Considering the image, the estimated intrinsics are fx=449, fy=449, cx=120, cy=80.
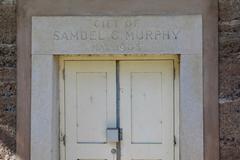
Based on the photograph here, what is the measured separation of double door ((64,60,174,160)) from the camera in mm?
5664

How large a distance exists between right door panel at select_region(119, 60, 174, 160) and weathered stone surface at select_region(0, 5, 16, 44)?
1475 mm

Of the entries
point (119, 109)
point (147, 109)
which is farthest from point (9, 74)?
point (147, 109)

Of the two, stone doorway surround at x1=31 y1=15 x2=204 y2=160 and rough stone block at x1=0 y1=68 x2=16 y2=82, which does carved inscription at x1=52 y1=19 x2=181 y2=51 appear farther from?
rough stone block at x1=0 y1=68 x2=16 y2=82

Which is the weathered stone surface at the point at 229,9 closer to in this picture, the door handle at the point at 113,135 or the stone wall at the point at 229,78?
the stone wall at the point at 229,78

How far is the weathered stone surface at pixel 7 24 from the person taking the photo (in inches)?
215

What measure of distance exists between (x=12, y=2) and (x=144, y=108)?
209cm

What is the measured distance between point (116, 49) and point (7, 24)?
53.6 inches

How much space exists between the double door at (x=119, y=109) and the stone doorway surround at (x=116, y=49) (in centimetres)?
30

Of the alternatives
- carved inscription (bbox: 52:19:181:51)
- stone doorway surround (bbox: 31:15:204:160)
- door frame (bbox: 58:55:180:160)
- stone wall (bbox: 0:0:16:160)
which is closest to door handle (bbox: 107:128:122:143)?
door frame (bbox: 58:55:180:160)

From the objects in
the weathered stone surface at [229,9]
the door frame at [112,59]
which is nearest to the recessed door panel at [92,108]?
the door frame at [112,59]

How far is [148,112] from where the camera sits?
5.67 m

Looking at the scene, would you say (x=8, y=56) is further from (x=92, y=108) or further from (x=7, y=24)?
(x=92, y=108)

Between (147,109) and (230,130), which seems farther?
(147,109)

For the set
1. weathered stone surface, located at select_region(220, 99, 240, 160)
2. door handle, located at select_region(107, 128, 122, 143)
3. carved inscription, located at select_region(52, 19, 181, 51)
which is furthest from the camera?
door handle, located at select_region(107, 128, 122, 143)
